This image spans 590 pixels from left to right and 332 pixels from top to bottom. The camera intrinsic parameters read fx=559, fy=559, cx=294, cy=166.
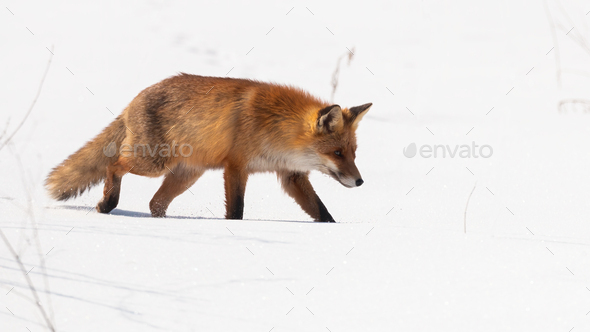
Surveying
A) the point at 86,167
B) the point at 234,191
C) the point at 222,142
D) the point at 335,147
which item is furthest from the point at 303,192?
the point at 86,167

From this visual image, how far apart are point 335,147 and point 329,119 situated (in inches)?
10.6

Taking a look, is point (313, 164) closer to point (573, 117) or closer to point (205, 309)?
point (205, 309)

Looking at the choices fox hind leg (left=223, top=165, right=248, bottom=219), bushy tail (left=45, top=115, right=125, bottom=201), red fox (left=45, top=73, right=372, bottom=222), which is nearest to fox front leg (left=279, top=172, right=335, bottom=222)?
red fox (left=45, top=73, right=372, bottom=222)

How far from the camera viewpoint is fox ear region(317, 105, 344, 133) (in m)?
5.00

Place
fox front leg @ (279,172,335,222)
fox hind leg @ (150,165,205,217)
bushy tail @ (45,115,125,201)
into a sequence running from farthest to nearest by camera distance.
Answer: fox hind leg @ (150,165,205,217) → bushy tail @ (45,115,125,201) → fox front leg @ (279,172,335,222)

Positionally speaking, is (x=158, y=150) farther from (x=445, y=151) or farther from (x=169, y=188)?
(x=445, y=151)

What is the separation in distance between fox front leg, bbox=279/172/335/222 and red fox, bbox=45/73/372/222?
0.03ft

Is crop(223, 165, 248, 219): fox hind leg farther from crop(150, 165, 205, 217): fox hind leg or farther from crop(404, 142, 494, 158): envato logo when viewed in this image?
crop(404, 142, 494, 158): envato logo

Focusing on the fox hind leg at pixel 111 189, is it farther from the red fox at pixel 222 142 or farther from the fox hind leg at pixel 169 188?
the fox hind leg at pixel 169 188

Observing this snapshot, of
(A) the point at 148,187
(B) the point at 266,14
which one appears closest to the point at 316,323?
(A) the point at 148,187

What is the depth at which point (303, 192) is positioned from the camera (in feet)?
18.4

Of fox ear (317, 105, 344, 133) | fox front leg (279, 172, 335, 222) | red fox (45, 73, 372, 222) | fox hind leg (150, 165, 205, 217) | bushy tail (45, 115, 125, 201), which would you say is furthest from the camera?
fox hind leg (150, 165, 205, 217)

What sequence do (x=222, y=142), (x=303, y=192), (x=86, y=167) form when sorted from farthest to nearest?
(x=86, y=167) → (x=303, y=192) → (x=222, y=142)

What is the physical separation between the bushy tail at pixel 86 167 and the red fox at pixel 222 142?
0.01m
